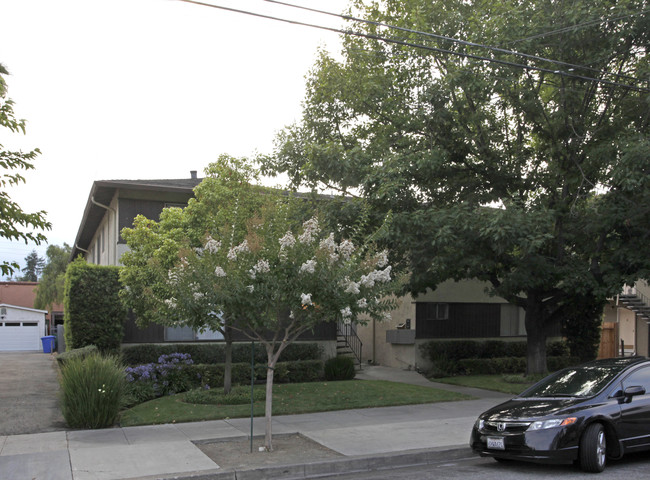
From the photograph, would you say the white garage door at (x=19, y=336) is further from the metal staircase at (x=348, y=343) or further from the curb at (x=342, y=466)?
the curb at (x=342, y=466)

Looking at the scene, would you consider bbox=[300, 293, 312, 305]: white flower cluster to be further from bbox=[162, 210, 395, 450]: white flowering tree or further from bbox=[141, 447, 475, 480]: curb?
bbox=[141, 447, 475, 480]: curb

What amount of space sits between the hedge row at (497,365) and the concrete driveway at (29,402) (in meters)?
12.8

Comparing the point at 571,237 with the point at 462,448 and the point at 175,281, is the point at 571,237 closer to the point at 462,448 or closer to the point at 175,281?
the point at 462,448

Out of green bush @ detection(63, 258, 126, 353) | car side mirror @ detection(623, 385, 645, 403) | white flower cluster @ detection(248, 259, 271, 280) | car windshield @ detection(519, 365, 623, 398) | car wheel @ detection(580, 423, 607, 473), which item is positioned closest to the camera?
car wheel @ detection(580, 423, 607, 473)

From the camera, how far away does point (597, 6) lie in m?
13.6

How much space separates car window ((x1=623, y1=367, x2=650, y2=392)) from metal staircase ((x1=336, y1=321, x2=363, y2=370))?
13221 mm

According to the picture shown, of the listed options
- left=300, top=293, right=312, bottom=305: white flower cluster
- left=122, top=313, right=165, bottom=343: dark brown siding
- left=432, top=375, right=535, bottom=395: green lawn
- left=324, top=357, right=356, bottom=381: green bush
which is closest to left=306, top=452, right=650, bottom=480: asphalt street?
left=300, top=293, right=312, bottom=305: white flower cluster

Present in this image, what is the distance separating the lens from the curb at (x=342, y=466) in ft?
26.3

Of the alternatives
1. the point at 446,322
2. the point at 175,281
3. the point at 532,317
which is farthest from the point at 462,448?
the point at 446,322

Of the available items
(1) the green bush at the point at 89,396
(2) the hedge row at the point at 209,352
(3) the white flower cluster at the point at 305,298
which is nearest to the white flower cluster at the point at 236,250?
(3) the white flower cluster at the point at 305,298

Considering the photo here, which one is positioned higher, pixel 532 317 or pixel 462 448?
pixel 532 317

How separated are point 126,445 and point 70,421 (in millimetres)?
2040

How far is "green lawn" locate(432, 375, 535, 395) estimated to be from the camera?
673 inches

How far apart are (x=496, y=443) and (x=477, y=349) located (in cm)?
1406
